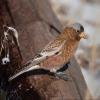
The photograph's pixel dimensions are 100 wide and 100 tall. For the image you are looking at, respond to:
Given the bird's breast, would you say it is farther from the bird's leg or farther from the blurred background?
the blurred background

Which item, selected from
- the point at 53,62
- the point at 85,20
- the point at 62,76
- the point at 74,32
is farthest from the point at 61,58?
the point at 85,20

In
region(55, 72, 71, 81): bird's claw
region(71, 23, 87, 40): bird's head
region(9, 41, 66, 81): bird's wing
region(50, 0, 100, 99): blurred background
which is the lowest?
region(55, 72, 71, 81): bird's claw

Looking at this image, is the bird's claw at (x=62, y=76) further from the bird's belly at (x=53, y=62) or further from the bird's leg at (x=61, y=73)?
the bird's belly at (x=53, y=62)

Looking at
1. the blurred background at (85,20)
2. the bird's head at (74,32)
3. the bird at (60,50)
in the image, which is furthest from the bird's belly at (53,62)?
the blurred background at (85,20)

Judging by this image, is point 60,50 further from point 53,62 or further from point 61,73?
point 61,73

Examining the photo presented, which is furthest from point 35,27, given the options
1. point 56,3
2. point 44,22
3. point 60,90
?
point 56,3

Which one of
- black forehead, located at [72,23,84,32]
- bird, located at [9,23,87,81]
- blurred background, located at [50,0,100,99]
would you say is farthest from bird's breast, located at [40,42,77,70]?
blurred background, located at [50,0,100,99]

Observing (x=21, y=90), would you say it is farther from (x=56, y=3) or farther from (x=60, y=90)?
(x=56, y=3)
